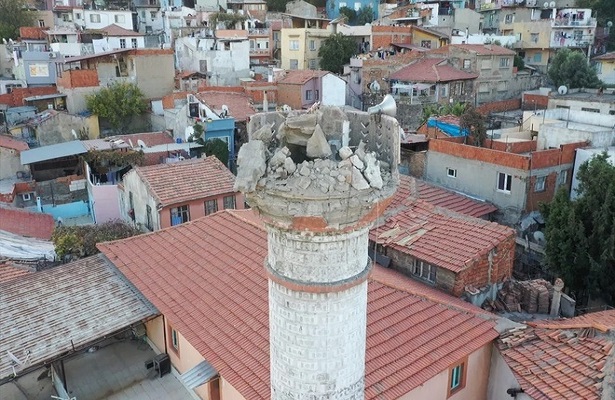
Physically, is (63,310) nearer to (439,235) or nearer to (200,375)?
(200,375)

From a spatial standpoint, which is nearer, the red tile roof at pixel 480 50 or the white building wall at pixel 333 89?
the white building wall at pixel 333 89

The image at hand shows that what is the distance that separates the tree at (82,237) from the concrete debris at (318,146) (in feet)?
48.4

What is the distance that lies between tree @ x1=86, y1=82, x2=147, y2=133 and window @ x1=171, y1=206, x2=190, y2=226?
58.4 ft

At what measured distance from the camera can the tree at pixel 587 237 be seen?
1448 cm

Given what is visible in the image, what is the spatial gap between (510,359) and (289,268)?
669cm

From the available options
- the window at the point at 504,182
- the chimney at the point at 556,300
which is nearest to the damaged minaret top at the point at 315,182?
the chimney at the point at 556,300

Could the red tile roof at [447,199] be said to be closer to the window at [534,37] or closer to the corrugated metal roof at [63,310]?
the corrugated metal roof at [63,310]

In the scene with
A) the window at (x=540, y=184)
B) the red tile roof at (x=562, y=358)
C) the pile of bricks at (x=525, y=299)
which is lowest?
the pile of bricks at (x=525, y=299)

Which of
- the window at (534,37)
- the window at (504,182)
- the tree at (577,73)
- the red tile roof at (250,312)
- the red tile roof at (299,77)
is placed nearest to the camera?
the red tile roof at (250,312)

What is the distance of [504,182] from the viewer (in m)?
19.9

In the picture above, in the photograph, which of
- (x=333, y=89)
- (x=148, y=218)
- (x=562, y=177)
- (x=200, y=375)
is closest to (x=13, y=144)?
(x=148, y=218)

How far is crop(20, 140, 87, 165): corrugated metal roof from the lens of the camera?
26203 mm

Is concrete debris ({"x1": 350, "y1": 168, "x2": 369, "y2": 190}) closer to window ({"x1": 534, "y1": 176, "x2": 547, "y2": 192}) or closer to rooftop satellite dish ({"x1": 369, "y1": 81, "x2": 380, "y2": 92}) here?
window ({"x1": 534, "y1": 176, "x2": 547, "y2": 192})

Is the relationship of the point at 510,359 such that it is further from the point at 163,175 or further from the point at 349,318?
the point at 163,175
